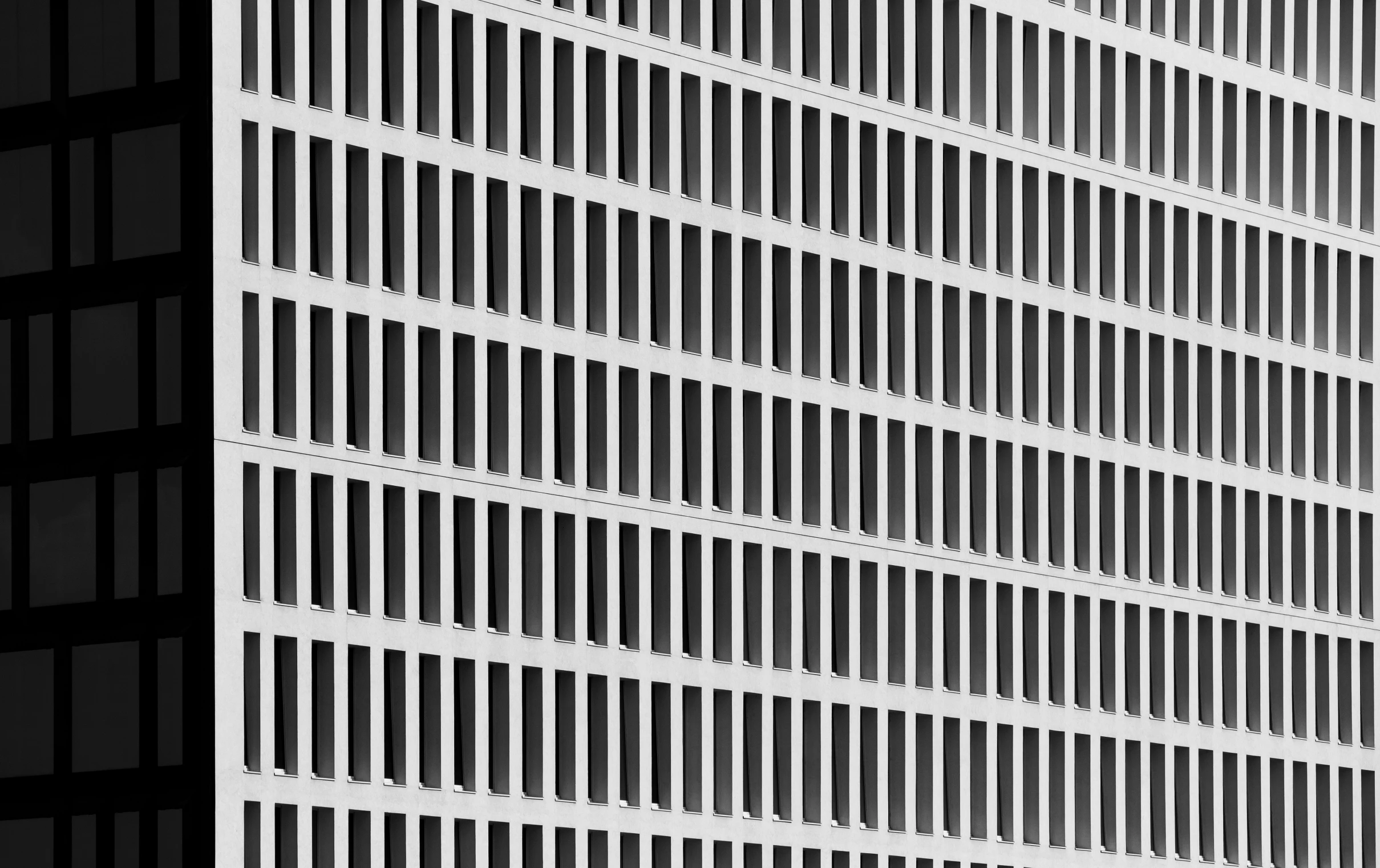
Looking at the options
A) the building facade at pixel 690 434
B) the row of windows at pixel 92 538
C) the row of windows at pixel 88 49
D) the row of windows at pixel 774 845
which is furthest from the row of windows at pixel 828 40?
the row of windows at pixel 774 845

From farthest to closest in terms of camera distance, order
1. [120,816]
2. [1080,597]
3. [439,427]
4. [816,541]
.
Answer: [1080,597] < [816,541] < [439,427] < [120,816]

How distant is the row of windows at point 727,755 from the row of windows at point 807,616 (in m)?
1.00

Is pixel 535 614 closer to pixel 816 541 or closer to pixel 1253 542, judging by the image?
pixel 816 541

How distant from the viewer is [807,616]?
85.4 meters

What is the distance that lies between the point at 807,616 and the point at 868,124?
12003 mm

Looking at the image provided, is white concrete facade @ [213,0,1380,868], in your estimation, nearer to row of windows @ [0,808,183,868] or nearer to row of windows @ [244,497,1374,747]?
row of windows @ [244,497,1374,747]

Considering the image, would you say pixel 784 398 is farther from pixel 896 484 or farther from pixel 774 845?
pixel 774 845

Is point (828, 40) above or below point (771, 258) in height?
above

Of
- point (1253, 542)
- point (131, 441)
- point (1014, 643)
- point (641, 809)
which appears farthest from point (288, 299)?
point (1253, 542)

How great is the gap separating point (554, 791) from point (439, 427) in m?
8.16

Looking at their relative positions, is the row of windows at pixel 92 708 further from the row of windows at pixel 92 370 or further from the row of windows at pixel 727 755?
the row of windows at pixel 92 370

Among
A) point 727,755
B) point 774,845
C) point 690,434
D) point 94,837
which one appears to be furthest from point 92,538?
point 774,845

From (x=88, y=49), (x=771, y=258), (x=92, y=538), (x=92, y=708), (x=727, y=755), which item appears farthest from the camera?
(x=771, y=258)

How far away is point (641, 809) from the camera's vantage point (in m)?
80.0
